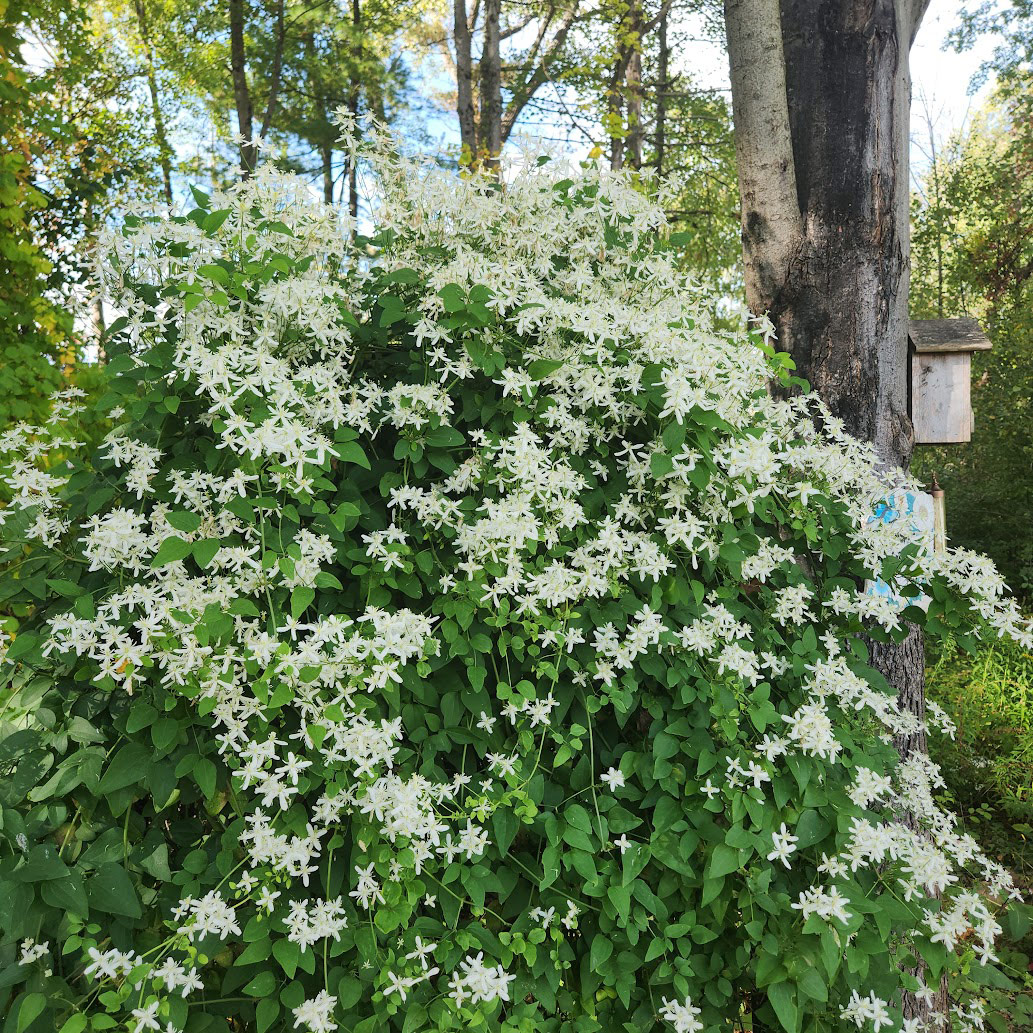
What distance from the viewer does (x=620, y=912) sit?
1.65 m

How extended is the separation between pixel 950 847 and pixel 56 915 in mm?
1992

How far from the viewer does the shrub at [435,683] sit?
1.53 m

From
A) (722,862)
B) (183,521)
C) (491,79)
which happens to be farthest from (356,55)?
(722,862)

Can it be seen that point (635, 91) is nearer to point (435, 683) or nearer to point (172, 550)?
point (435, 683)

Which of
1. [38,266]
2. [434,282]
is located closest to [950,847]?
[434,282]

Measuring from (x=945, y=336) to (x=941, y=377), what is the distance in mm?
153

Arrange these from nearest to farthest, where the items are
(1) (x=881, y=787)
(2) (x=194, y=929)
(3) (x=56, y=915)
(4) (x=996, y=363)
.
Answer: (2) (x=194, y=929) < (3) (x=56, y=915) < (1) (x=881, y=787) < (4) (x=996, y=363)

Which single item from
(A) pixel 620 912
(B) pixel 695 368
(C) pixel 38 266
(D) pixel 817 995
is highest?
(C) pixel 38 266

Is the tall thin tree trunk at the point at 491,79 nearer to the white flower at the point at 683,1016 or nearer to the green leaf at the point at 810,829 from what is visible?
the green leaf at the point at 810,829

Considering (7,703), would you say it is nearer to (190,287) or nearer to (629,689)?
(190,287)

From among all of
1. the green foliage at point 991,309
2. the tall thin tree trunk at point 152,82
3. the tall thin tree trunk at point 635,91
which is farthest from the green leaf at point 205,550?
the tall thin tree trunk at point 152,82

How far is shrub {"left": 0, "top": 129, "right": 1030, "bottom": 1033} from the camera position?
1527 millimetres

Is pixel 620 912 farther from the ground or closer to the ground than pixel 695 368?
closer to the ground

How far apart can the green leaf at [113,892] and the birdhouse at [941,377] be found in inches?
108
